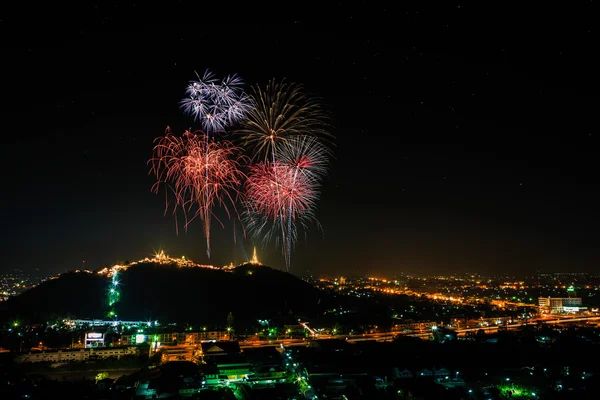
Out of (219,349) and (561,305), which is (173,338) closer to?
(219,349)

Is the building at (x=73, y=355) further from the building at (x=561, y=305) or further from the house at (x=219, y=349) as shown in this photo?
the building at (x=561, y=305)

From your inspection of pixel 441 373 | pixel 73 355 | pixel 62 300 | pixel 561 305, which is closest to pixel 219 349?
pixel 73 355

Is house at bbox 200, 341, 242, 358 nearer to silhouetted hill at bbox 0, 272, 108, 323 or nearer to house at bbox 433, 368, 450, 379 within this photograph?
house at bbox 433, 368, 450, 379

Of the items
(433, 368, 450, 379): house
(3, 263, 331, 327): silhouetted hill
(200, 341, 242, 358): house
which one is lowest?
(433, 368, 450, 379): house

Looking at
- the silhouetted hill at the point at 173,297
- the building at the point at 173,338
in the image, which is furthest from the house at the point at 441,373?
the silhouetted hill at the point at 173,297

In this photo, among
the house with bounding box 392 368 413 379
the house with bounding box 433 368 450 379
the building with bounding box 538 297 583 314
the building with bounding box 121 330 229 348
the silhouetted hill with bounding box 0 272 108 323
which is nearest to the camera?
the house with bounding box 392 368 413 379

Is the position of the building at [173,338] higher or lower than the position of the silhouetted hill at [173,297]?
lower

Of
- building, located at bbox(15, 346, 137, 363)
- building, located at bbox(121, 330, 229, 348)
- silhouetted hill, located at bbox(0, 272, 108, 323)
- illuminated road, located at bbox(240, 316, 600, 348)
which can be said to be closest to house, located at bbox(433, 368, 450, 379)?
illuminated road, located at bbox(240, 316, 600, 348)

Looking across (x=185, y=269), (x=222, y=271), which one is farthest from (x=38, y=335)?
(x=222, y=271)

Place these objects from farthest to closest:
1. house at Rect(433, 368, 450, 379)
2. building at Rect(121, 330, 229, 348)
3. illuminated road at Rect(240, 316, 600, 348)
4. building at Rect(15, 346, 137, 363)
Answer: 1. illuminated road at Rect(240, 316, 600, 348)
2. building at Rect(121, 330, 229, 348)
3. building at Rect(15, 346, 137, 363)
4. house at Rect(433, 368, 450, 379)

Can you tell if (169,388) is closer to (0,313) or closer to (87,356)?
(87,356)
